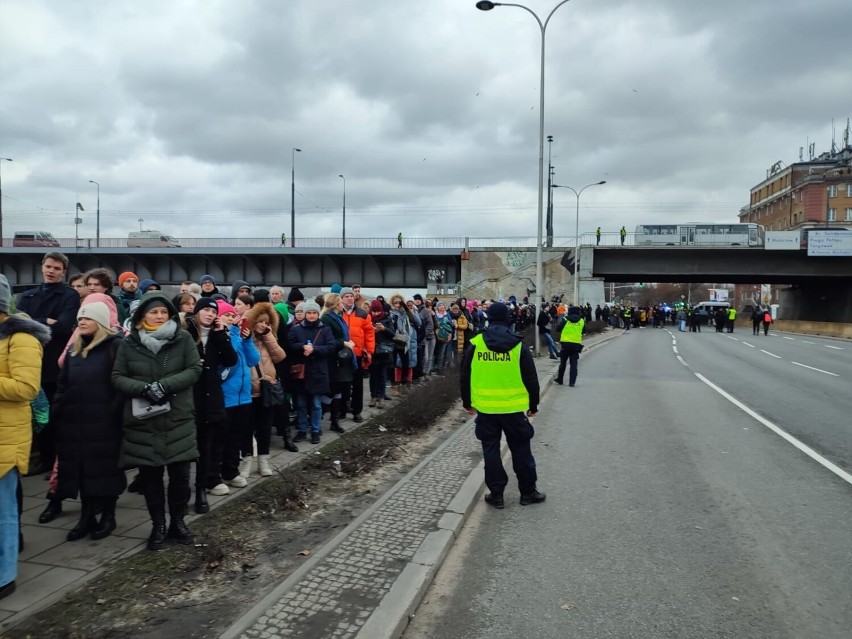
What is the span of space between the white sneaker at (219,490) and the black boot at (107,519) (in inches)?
38.8

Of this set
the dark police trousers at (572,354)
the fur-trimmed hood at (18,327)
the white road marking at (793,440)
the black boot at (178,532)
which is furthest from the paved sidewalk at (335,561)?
the dark police trousers at (572,354)

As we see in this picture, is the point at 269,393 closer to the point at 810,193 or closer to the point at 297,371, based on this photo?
the point at 297,371

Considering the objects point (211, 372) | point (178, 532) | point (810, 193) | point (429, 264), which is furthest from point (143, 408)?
point (810, 193)

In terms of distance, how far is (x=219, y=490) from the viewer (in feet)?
17.8

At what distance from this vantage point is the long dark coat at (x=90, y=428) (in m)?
4.16

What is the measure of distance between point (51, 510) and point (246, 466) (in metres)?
1.79

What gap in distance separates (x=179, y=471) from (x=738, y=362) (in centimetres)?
1950

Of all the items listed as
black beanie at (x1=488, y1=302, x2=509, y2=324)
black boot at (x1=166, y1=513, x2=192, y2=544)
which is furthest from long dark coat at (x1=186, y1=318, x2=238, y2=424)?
black beanie at (x1=488, y1=302, x2=509, y2=324)

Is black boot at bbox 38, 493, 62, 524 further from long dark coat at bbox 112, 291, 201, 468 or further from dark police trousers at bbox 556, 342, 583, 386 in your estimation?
dark police trousers at bbox 556, 342, 583, 386

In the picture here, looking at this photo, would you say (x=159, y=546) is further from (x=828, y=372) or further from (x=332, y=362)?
(x=828, y=372)

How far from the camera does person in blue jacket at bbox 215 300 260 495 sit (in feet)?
17.6

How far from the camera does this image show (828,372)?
16609 millimetres

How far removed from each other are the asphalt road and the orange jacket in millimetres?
2864

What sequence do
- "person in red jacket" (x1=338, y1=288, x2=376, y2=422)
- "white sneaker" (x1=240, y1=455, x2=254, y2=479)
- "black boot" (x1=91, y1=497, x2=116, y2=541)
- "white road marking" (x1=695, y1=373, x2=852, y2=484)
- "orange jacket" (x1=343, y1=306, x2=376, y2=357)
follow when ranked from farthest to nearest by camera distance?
"orange jacket" (x1=343, y1=306, x2=376, y2=357) → "person in red jacket" (x1=338, y1=288, x2=376, y2=422) → "white road marking" (x1=695, y1=373, x2=852, y2=484) → "white sneaker" (x1=240, y1=455, x2=254, y2=479) → "black boot" (x1=91, y1=497, x2=116, y2=541)
